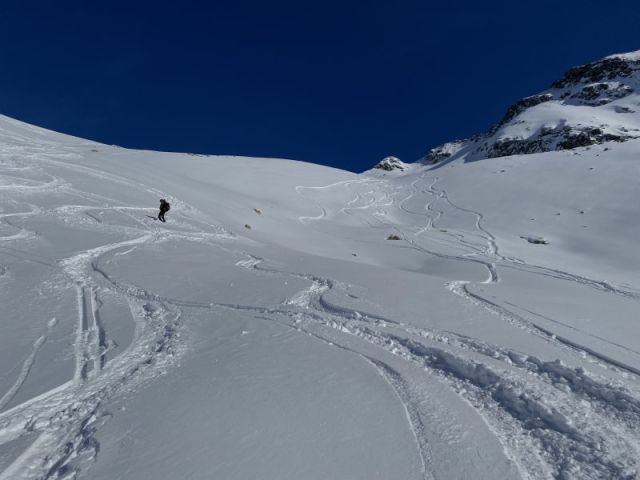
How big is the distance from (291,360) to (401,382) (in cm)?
148

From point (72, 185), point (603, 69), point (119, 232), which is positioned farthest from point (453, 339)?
point (603, 69)

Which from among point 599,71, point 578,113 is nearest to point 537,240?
point 578,113

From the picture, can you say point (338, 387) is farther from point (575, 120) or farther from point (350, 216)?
point (575, 120)

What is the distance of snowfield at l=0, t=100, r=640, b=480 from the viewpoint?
3838mm

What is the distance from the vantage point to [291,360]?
5711mm

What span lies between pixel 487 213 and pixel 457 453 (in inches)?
1128

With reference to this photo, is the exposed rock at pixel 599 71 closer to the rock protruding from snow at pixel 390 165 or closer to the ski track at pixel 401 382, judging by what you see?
the rock protruding from snow at pixel 390 165

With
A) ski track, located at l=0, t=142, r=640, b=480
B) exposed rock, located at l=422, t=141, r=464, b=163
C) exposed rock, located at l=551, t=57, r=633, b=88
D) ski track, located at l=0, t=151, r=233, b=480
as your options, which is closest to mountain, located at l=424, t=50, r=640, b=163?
exposed rock, located at l=551, t=57, r=633, b=88

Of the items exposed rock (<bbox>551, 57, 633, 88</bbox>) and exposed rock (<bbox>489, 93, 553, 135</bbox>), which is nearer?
exposed rock (<bbox>551, 57, 633, 88</bbox>)

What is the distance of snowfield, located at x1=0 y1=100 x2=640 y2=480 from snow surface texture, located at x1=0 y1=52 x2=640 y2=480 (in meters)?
0.03

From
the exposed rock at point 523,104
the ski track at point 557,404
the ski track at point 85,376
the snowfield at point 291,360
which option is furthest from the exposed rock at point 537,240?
the exposed rock at point 523,104

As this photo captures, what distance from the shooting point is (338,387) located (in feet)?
16.4

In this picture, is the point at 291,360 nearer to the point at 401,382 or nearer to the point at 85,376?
the point at 401,382

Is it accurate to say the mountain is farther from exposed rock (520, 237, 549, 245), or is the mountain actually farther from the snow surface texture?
the snow surface texture
